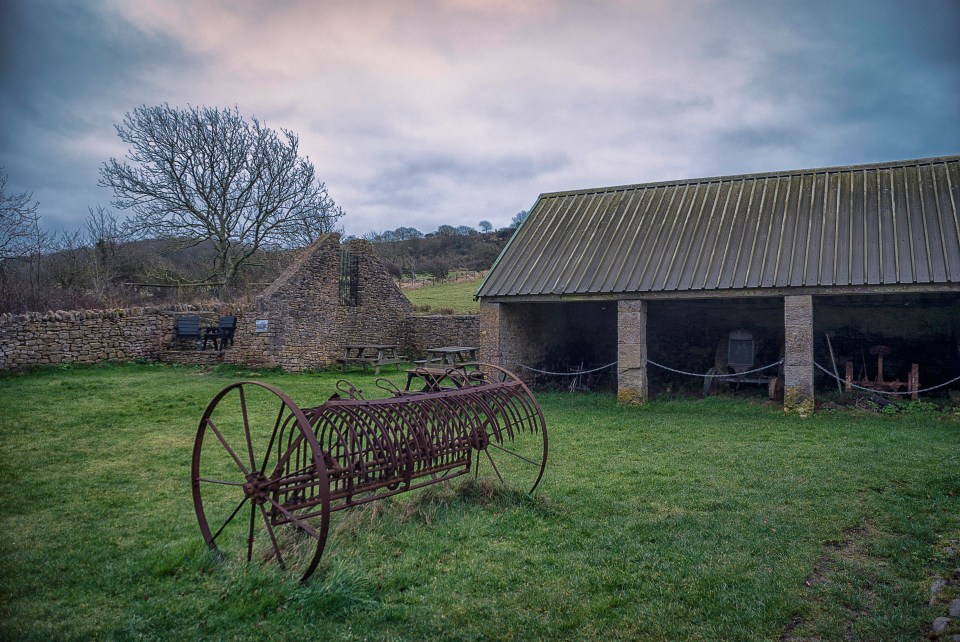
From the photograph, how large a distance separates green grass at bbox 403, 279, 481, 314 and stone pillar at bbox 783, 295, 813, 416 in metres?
13.5

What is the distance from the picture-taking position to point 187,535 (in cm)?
560

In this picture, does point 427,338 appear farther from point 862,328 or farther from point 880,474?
point 880,474

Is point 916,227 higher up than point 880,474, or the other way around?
point 916,227

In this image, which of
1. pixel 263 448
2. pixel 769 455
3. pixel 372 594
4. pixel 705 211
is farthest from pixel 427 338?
pixel 372 594

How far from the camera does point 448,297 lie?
30.1 m

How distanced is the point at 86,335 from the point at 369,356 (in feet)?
24.8

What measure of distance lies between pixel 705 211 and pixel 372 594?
1319 centimetres

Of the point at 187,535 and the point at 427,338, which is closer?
the point at 187,535

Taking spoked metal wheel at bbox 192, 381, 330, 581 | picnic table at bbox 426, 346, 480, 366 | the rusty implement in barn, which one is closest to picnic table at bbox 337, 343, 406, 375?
picnic table at bbox 426, 346, 480, 366

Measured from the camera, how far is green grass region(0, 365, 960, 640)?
3.99m

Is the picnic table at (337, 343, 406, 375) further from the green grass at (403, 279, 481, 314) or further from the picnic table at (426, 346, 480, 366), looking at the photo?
the green grass at (403, 279, 481, 314)

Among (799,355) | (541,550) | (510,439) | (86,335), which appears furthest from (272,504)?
(86,335)

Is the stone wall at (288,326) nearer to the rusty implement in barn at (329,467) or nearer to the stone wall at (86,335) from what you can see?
the stone wall at (86,335)

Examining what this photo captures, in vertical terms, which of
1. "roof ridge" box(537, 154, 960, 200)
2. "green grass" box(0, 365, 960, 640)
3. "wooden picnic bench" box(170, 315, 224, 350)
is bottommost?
"green grass" box(0, 365, 960, 640)
